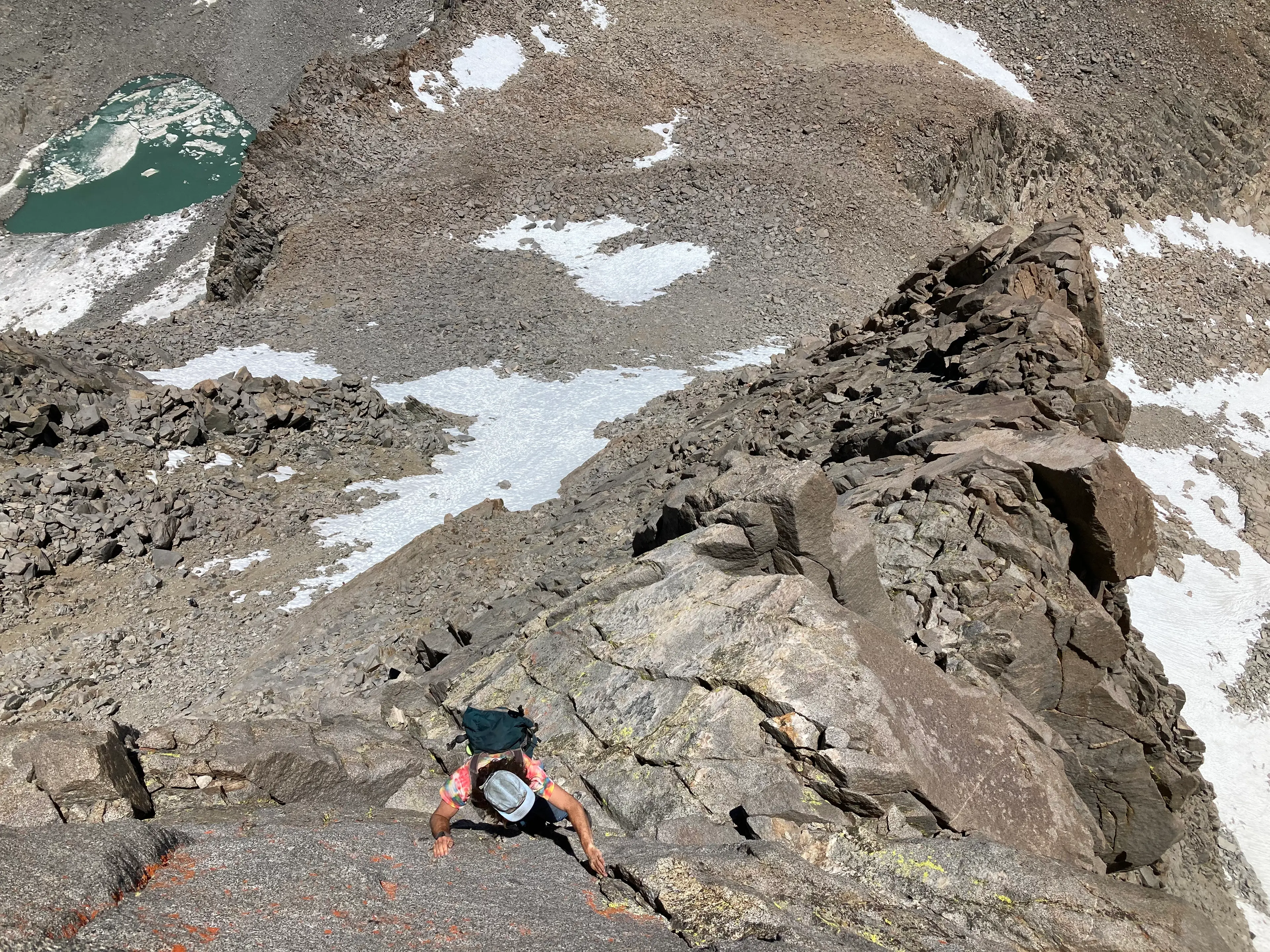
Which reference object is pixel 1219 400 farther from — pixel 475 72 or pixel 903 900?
pixel 903 900

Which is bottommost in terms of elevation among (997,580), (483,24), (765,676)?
(997,580)

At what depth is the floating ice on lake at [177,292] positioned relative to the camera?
41688 mm

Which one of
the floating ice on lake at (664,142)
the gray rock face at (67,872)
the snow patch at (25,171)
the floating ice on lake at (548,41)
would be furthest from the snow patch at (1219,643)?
the snow patch at (25,171)

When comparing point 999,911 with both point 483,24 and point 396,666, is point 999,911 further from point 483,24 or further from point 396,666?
point 483,24

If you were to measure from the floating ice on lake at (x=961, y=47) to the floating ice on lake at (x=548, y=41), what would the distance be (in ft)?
63.5

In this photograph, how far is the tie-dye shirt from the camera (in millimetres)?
7512

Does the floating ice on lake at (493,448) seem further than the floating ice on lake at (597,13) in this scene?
No

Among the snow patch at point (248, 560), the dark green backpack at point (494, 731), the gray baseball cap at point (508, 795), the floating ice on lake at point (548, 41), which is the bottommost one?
the snow patch at point (248, 560)

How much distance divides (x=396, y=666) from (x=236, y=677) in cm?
317

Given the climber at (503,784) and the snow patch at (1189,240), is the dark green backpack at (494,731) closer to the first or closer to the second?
the climber at (503,784)

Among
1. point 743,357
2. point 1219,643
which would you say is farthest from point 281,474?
point 1219,643

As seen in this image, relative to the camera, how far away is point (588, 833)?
7508mm

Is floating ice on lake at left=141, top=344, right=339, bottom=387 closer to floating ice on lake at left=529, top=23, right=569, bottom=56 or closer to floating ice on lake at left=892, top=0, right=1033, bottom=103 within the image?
floating ice on lake at left=529, top=23, right=569, bottom=56

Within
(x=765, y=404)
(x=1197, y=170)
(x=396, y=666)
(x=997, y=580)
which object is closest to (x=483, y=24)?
(x=765, y=404)
